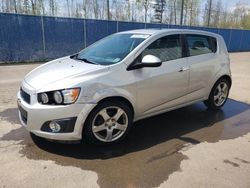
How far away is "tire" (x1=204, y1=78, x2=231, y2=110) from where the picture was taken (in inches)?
207

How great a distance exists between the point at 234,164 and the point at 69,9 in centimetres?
1826

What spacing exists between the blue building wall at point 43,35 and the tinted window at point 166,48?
10239mm

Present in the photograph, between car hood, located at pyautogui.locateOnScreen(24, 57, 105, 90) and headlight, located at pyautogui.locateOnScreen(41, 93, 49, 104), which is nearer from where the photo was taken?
headlight, located at pyautogui.locateOnScreen(41, 93, 49, 104)

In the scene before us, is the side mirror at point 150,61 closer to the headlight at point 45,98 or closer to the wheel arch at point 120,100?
the wheel arch at point 120,100

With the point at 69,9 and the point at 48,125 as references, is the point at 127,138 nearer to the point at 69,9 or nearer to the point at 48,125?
the point at 48,125

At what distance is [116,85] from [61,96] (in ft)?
2.47

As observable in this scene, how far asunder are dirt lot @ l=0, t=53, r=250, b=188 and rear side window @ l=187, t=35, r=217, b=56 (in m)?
1.30

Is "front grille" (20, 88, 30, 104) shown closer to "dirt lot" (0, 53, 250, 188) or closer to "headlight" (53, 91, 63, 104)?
"headlight" (53, 91, 63, 104)

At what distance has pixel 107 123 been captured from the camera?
361cm

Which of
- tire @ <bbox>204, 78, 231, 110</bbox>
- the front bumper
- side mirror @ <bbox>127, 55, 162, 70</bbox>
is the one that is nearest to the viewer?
the front bumper

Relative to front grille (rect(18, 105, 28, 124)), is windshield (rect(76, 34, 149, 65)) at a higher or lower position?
higher

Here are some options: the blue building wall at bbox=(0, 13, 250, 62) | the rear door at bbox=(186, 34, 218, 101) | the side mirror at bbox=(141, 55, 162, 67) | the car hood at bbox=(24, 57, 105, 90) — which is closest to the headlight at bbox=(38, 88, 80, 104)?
the car hood at bbox=(24, 57, 105, 90)

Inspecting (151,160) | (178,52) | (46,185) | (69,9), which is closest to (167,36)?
(178,52)

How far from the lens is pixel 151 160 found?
3352mm
